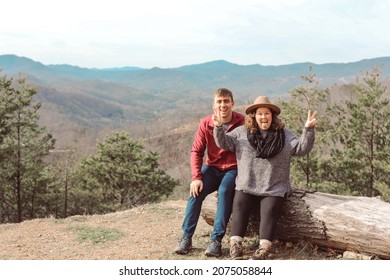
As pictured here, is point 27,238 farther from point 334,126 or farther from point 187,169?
point 187,169

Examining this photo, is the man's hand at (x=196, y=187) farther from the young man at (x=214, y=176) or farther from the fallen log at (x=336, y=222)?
the fallen log at (x=336, y=222)

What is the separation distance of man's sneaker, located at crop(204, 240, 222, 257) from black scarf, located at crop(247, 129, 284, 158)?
1.23 meters

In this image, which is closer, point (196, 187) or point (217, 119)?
point (217, 119)

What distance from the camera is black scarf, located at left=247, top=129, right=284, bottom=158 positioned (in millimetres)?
5266

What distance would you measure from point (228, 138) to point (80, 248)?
9.77ft

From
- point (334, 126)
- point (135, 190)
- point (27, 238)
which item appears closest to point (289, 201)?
point (27, 238)

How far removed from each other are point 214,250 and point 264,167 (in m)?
1.23

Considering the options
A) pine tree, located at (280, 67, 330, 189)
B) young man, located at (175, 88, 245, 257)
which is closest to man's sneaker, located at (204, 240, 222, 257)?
young man, located at (175, 88, 245, 257)

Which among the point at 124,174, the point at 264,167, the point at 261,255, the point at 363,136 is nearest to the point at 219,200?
the point at 264,167

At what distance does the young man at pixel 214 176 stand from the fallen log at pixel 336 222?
0.65 m

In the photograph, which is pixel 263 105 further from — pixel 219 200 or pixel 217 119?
pixel 219 200

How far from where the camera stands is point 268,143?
5.29 metres

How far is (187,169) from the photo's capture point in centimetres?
6006

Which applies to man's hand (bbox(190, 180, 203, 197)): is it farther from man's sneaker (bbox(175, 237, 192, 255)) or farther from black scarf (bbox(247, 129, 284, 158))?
black scarf (bbox(247, 129, 284, 158))
